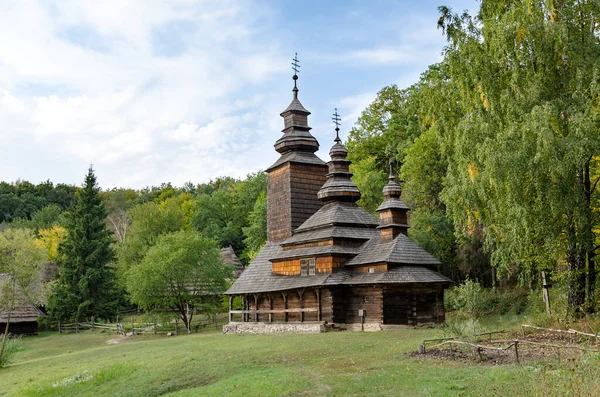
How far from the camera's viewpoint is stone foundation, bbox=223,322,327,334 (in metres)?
26.2

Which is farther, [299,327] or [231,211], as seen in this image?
[231,211]

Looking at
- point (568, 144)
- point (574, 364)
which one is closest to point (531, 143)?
point (568, 144)

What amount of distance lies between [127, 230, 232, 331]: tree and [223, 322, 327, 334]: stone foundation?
3.82 meters

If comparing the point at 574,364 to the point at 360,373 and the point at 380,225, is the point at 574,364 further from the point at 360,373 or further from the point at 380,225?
the point at 380,225

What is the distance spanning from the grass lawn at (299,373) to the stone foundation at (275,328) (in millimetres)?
2382

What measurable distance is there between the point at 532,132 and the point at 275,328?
56.7 ft

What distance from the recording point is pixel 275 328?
94.8ft

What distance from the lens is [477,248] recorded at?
1356 inches

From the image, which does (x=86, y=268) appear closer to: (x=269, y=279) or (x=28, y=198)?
(x=269, y=279)

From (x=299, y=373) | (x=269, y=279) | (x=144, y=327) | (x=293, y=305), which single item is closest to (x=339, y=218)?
(x=293, y=305)

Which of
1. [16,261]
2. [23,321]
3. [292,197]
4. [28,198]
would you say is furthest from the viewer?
[28,198]

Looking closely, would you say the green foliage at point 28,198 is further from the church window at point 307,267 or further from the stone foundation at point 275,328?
the church window at point 307,267

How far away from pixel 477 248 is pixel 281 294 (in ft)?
42.6

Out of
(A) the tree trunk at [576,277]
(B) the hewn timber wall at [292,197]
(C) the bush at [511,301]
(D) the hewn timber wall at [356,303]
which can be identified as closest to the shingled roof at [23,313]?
(B) the hewn timber wall at [292,197]
